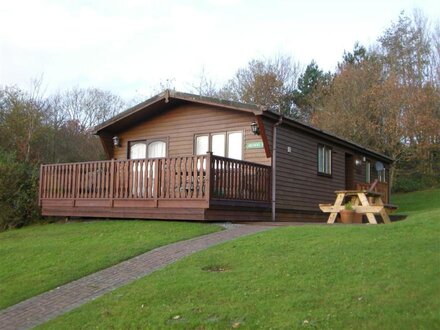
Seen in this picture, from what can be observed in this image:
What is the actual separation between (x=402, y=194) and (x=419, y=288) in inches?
1208

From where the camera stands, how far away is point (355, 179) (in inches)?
840

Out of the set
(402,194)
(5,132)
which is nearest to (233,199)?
(5,132)

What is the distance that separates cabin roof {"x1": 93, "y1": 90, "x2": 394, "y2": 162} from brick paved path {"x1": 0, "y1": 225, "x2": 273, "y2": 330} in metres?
5.37

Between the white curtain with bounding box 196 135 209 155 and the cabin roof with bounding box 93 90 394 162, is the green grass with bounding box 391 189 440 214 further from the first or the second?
the white curtain with bounding box 196 135 209 155

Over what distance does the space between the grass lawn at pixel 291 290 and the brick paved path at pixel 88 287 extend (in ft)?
1.41

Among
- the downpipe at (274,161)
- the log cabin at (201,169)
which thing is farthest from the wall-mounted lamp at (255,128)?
the downpipe at (274,161)

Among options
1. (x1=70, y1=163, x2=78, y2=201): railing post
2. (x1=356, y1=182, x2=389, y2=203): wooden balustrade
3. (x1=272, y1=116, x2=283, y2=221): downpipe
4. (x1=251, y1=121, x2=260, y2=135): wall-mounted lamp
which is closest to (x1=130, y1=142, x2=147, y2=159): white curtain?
(x1=70, y1=163, x2=78, y2=201): railing post

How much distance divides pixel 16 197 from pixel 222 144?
7.63m

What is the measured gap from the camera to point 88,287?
8.16 meters

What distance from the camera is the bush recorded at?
17688 millimetres

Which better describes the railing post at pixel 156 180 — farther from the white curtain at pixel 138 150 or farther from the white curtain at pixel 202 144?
the white curtain at pixel 138 150

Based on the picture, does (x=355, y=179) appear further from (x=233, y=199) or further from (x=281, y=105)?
(x=281, y=105)

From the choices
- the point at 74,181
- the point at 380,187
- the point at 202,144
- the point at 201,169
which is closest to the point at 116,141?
the point at 74,181

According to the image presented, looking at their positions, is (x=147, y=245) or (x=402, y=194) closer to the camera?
(x=147, y=245)
